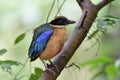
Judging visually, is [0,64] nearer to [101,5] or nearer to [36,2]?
[101,5]

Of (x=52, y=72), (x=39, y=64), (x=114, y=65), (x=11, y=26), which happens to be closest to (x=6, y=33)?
(x=11, y=26)

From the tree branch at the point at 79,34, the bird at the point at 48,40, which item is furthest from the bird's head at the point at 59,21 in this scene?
the tree branch at the point at 79,34

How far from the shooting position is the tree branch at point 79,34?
59.7 inches

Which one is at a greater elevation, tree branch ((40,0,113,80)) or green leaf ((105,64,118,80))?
tree branch ((40,0,113,80))

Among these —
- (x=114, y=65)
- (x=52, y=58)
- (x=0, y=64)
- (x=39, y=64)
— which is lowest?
(x=39, y=64)

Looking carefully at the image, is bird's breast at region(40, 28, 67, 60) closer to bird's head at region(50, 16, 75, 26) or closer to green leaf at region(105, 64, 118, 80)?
bird's head at region(50, 16, 75, 26)

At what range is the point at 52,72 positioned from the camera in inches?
61.2

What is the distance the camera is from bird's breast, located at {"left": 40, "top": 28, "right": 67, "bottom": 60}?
1.69m

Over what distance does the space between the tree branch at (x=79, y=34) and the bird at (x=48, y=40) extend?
0.13 m

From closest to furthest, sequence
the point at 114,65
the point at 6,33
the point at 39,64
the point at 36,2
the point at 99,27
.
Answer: the point at 99,27 < the point at 114,65 < the point at 39,64 < the point at 36,2 < the point at 6,33

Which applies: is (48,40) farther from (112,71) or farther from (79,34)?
(112,71)

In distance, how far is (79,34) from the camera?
152 cm

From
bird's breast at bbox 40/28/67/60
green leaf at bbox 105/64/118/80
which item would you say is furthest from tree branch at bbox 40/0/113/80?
green leaf at bbox 105/64/118/80

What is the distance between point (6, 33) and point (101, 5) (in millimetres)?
3088
